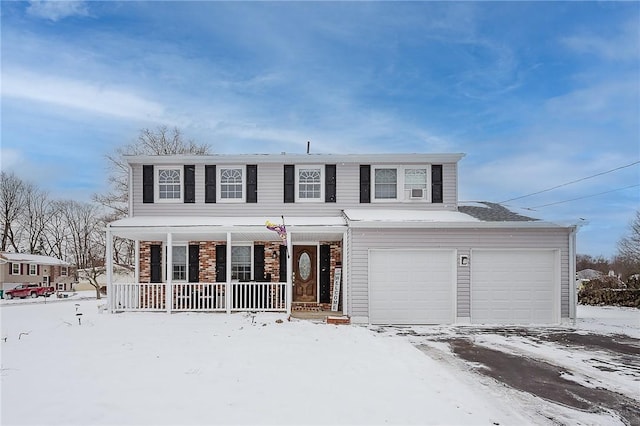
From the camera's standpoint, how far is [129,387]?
18.6 feet

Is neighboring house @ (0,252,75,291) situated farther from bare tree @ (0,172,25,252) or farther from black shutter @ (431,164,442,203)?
black shutter @ (431,164,442,203)

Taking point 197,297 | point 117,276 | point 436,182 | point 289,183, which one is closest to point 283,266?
point 289,183

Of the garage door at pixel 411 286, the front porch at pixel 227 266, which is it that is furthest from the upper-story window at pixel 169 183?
the garage door at pixel 411 286

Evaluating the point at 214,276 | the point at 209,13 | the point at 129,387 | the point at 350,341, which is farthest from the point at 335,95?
the point at 129,387

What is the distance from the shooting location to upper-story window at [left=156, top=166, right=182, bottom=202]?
49.5 ft

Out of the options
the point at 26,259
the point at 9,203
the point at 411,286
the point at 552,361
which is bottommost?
the point at 552,361

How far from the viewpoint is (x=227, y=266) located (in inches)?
519

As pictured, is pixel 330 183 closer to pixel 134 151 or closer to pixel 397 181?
pixel 397 181

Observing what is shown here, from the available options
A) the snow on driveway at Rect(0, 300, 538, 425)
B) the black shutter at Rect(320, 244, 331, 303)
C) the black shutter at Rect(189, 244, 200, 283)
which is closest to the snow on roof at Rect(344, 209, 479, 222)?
the black shutter at Rect(320, 244, 331, 303)

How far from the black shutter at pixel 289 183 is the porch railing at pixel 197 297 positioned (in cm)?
299

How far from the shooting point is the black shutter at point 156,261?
1489 centimetres

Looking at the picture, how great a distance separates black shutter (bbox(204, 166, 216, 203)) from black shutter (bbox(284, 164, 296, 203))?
8.12 feet

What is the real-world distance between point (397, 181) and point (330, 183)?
2327 mm

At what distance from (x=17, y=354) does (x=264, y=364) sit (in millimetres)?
4336
